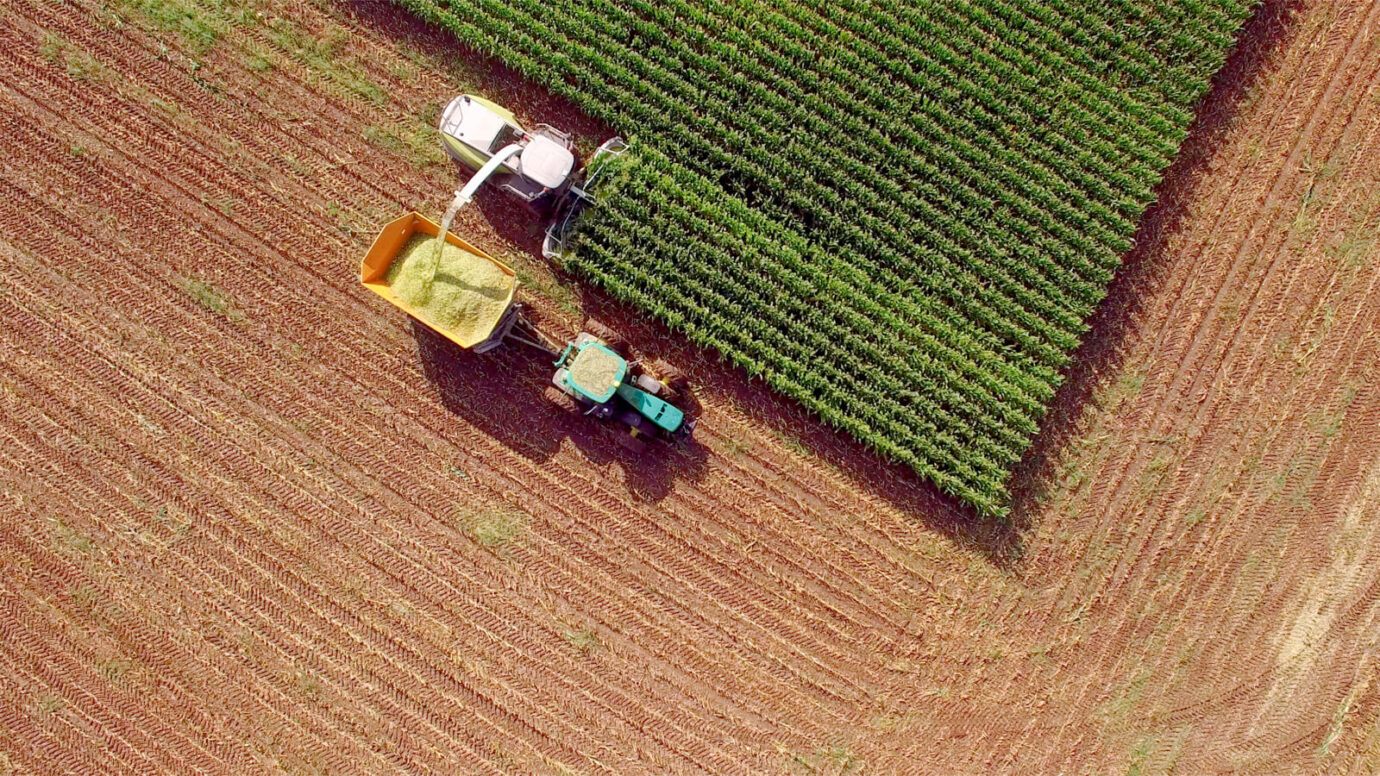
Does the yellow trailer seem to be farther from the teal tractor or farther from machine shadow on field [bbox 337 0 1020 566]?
the teal tractor

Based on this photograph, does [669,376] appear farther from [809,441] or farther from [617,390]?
[809,441]

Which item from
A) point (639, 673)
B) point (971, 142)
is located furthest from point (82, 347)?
point (971, 142)

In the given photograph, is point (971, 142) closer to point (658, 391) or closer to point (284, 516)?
point (658, 391)

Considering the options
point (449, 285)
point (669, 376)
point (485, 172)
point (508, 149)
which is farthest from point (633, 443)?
point (508, 149)

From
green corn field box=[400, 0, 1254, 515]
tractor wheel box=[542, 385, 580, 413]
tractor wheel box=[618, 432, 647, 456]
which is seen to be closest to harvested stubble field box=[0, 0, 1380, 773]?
tractor wheel box=[618, 432, 647, 456]

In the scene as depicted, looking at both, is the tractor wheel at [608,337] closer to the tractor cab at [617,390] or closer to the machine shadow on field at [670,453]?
the tractor cab at [617,390]


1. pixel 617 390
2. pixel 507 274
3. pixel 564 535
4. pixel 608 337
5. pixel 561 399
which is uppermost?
pixel 507 274
